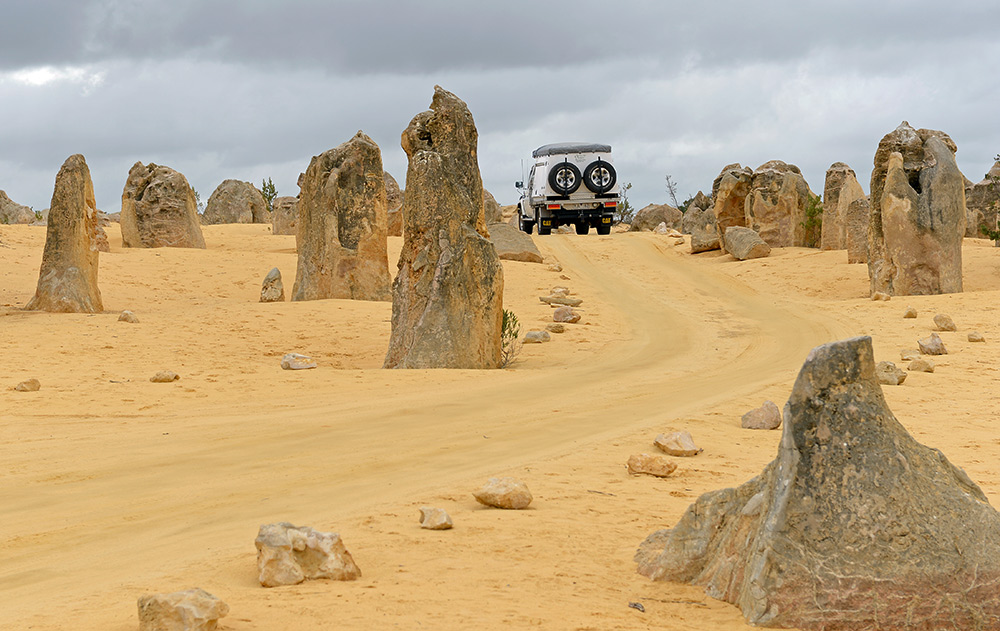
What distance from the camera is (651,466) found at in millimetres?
6133

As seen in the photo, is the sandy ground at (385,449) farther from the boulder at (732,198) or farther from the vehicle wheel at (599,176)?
the boulder at (732,198)

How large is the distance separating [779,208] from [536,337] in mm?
17044

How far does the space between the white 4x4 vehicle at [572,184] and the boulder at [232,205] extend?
1705 centimetres

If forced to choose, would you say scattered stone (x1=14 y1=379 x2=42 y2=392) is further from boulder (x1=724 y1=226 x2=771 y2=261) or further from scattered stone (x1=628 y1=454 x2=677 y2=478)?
boulder (x1=724 y1=226 x2=771 y2=261)

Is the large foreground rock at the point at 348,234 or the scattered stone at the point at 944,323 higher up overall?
the large foreground rock at the point at 348,234

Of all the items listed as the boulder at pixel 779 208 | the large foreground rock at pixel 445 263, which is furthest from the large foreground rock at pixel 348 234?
the boulder at pixel 779 208

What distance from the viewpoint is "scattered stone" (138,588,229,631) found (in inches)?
117

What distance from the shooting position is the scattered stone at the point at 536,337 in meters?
14.5

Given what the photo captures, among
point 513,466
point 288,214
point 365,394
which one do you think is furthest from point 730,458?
point 288,214

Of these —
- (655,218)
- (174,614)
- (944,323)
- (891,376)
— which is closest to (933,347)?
(944,323)

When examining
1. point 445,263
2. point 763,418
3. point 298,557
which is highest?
point 445,263

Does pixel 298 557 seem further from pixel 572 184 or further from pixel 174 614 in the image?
pixel 572 184

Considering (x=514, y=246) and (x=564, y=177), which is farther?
(x=564, y=177)

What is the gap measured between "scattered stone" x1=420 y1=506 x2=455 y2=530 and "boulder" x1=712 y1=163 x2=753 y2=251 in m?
27.1
